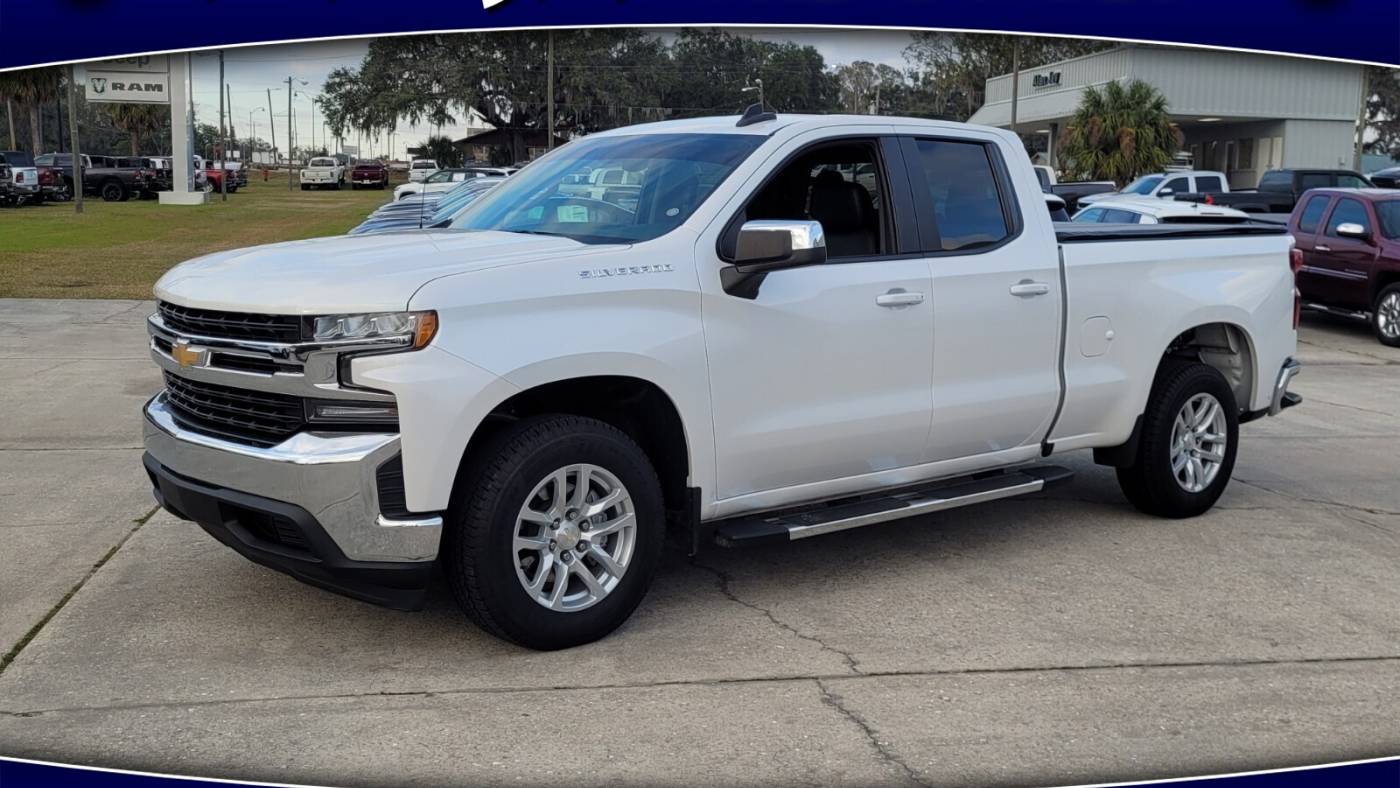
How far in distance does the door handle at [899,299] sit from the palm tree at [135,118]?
85.6 m

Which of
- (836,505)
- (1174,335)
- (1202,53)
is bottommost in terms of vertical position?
(836,505)

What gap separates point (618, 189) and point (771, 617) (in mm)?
1820

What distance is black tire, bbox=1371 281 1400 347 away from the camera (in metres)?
15.4

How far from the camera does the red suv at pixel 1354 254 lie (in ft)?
50.9

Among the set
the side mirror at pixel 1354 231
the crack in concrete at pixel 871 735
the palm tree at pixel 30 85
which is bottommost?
the crack in concrete at pixel 871 735

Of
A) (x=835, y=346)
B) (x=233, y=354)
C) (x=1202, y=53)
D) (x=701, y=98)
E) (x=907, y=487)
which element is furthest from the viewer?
(x=701, y=98)

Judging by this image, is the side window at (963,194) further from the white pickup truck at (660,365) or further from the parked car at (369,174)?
the parked car at (369,174)

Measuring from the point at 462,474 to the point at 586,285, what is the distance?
Answer: 0.77 metres

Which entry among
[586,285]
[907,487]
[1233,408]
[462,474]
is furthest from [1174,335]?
[462,474]

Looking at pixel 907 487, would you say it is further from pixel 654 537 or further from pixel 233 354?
pixel 233 354

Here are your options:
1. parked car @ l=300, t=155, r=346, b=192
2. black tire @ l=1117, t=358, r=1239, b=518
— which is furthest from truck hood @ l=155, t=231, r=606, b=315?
parked car @ l=300, t=155, r=346, b=192

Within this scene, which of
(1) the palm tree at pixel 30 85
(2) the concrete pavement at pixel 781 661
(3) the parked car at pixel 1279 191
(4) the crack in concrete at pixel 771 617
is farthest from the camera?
(1) the palm tree at pixel 30 85

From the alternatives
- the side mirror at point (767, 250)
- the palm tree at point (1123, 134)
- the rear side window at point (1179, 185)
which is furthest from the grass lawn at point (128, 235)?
the palm tree at point (1123, 134)

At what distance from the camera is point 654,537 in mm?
5238
